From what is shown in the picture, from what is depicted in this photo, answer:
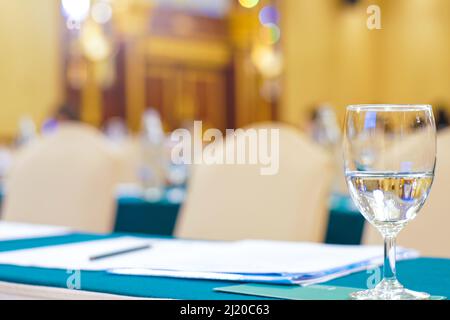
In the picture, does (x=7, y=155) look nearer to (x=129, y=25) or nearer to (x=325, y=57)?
(x=129, y=25)

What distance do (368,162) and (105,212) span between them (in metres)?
1.66

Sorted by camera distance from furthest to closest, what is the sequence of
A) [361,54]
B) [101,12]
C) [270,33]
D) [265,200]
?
1. [361,54]
2. [270,33]
3. [101,12]
4. [265,200]

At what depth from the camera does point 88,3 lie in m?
9.49

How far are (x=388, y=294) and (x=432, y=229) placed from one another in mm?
716

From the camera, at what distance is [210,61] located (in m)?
12.1

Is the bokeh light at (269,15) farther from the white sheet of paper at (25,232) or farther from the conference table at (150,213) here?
the white sheet of paper at (25,232)

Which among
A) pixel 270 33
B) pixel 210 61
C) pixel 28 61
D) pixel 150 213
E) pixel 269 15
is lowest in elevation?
pixel 150 213

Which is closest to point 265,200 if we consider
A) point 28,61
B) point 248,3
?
point 28,61

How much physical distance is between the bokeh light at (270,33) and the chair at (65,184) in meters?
10.00

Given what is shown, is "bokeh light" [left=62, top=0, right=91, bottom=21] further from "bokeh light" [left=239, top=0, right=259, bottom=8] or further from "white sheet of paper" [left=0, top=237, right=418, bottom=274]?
"white sheet of paper" [left=0, top=237, right=418, bottom=274]

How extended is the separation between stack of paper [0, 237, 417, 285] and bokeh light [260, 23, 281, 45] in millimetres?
11166

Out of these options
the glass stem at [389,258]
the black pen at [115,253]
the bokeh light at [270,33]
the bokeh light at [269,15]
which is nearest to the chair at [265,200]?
the black pen at [115,253]

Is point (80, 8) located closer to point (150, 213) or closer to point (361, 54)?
point (361, 54)

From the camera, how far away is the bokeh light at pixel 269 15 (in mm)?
12505
